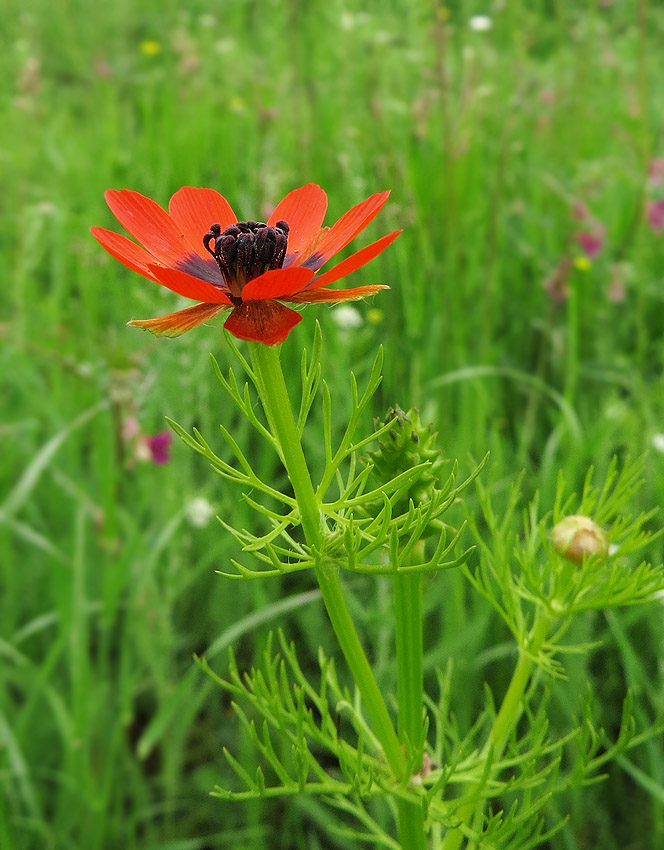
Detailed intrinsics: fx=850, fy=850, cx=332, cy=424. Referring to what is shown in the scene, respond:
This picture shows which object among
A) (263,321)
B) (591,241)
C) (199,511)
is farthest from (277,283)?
(591,241)

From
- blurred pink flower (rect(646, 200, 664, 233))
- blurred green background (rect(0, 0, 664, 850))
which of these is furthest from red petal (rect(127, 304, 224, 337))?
blurred pink flower (rect(646, 200, 664, 233))

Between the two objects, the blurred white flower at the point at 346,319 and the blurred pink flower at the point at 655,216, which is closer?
the blurred white flower at the point at 346,319

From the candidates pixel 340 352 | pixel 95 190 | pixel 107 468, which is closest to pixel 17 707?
pixel 107 468

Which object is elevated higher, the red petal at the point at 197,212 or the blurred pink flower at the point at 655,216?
the red petal at the point at 197,212

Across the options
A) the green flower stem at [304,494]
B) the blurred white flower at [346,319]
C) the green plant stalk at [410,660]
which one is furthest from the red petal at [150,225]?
the blurred white flower at [346,319]

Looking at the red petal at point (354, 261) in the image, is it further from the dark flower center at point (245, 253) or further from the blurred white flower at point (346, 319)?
the blurred white flower at point (346, 319)

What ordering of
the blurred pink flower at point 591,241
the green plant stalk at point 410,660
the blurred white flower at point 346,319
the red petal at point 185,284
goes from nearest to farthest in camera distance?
the red petal at point 185,284
the green plant stalk at point 410,660
the blurred white flower at point 346,319
the blurred pink flower at point 591,241
